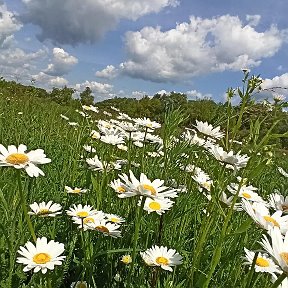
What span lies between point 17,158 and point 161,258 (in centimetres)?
71

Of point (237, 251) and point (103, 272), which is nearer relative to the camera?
point (237, 251)

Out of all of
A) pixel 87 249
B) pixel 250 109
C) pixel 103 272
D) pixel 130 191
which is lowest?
pixel 103 272

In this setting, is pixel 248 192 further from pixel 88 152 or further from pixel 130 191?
pixel 88 152

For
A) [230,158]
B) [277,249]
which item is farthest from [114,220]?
[277,249]

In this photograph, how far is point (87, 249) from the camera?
1.55 m

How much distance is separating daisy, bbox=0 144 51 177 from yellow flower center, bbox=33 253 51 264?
276 mm

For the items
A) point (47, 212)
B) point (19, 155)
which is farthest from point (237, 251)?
point (19, 155)

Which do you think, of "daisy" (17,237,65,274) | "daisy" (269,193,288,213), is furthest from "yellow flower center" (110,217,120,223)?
"daisy" (269,193,288,213)

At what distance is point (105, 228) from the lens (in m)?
1.72

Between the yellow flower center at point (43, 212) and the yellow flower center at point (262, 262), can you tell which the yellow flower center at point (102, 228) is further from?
the yellow flower center at point (262, 262)

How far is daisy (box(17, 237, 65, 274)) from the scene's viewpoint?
1.29m

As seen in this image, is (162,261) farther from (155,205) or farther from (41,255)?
(41,255)

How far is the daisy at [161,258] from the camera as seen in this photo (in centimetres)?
157

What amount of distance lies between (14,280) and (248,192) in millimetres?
1181
